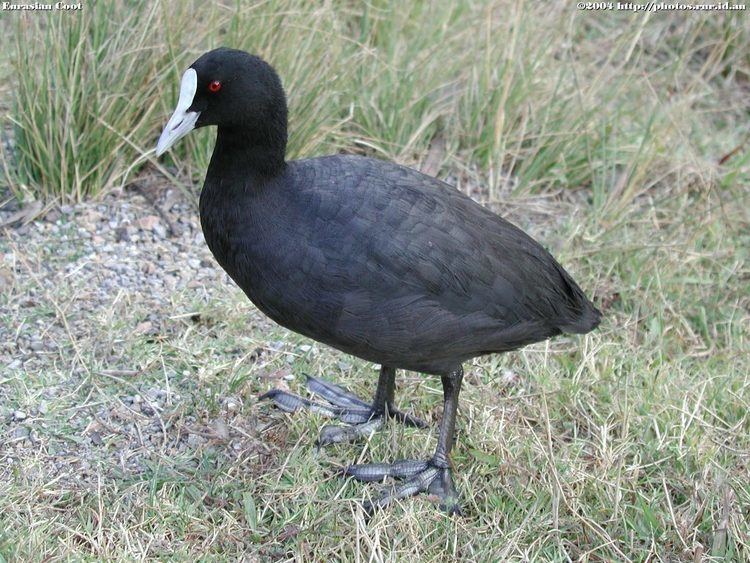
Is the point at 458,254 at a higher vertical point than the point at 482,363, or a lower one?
higher

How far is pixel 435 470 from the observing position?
3566 millimetres


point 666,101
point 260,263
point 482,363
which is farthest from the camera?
point 666,101

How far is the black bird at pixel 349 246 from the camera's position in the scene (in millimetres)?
3111

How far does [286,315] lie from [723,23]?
169 inches

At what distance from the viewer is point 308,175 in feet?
10.9

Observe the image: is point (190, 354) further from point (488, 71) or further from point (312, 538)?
point (488, 71)

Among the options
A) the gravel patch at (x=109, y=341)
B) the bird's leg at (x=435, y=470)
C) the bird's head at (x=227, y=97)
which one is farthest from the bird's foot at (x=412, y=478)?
the bird's head at (x=227, y=97)

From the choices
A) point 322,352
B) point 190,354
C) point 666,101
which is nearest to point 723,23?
point 666,101

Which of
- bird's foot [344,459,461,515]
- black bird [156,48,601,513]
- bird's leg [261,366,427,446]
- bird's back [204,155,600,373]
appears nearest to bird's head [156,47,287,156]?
black bird [156,48,601,513]

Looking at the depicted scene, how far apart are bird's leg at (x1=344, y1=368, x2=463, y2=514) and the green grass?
67 millimetres

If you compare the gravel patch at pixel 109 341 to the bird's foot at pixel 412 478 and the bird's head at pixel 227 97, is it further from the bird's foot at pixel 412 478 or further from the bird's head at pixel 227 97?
the bird's head at pixel 227 97

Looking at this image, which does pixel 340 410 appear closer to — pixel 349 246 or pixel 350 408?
pixel 350 408

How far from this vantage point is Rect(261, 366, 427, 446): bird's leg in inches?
148

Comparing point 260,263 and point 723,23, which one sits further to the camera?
point 723,23
